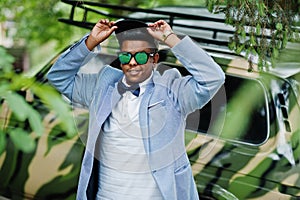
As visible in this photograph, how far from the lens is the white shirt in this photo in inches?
99.0

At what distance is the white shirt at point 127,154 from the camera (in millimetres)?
2516

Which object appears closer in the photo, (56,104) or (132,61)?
(56,104)

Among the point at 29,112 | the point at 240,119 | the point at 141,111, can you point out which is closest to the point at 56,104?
the point at 29,112

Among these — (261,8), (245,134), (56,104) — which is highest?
(261,8)

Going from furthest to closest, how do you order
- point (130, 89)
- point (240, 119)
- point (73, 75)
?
point (240, 119)
point (73, 75)
point (130, 89)

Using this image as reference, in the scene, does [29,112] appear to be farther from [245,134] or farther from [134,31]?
[245,134]

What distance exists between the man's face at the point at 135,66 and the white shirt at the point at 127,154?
3cm

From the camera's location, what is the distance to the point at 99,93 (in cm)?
260

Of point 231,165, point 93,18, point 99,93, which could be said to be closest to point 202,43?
point 231,165

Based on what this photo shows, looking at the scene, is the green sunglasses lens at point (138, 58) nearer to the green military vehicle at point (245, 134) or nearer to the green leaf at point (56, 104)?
the green military vehicle at point (245, 134)

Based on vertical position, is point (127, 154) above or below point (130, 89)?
below

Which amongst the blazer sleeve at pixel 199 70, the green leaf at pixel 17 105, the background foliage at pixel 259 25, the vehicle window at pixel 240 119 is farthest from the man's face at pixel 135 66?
the green leaf at pixel 17 105

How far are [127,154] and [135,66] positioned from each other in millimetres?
361

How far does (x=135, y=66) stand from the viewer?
2.50m
